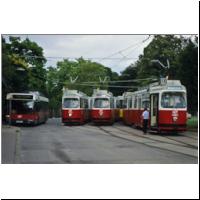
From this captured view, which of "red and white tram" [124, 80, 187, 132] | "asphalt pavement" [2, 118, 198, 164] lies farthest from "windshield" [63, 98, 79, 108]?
"asphalt pavement" [2, 118, 198, 164]

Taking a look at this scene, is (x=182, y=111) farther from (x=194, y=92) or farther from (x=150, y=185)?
(x=150, y=185)

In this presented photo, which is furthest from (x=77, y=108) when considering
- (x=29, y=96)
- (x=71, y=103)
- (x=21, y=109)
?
(x=29, y=96)

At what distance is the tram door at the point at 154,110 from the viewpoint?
27422 mm

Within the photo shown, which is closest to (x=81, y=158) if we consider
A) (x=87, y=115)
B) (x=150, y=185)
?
(x=150, y=185)

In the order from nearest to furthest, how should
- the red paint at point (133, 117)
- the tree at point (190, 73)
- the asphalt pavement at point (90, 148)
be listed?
the asphalt pavement at point (90, 148)
the tree at point (190, 73)
the red paint at point (133, 117)

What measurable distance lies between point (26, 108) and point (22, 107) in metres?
1.05

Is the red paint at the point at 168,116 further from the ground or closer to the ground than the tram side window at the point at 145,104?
closer to the ground

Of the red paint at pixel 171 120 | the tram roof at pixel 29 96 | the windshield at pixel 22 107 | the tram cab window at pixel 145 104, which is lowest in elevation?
the red paint at pixel 171 120

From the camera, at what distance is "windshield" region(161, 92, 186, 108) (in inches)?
1037

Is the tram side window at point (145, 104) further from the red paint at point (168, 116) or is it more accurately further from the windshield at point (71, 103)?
the windshield at point (71, 103)

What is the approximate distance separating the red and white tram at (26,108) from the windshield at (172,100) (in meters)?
5.43

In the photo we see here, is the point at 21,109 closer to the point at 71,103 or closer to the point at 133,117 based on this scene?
the point at 133,117

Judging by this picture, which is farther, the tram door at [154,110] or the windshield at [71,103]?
the windshield at [71,103]

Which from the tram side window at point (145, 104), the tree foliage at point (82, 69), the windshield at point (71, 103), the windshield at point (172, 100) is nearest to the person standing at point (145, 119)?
the windshield at point (172, 100)
